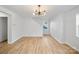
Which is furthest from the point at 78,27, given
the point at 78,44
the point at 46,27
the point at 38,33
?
the point at 46,27

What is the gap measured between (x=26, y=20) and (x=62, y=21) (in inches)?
248

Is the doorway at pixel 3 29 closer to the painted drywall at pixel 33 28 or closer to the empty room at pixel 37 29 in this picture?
the empty room at pixel 37 29

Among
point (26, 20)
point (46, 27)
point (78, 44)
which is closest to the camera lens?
point (78, 44)

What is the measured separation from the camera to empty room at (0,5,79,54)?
6918 millimetres

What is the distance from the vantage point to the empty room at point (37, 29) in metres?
6.92

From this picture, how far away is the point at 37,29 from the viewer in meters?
14.9

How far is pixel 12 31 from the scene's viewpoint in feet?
30.8

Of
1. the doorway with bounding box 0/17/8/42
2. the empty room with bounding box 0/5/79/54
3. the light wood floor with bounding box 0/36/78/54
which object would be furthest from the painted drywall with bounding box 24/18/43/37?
the light wood floor with bounding box 0/36/78/54

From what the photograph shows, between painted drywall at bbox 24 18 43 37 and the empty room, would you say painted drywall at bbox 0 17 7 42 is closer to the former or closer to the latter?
the empty room

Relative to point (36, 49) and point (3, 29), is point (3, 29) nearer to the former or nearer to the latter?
point (3, 29)

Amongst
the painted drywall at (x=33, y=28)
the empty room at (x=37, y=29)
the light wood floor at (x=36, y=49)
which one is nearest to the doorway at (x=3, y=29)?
the empty room at (x=37, y=29)

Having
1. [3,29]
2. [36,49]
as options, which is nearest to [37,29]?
[3,29]
